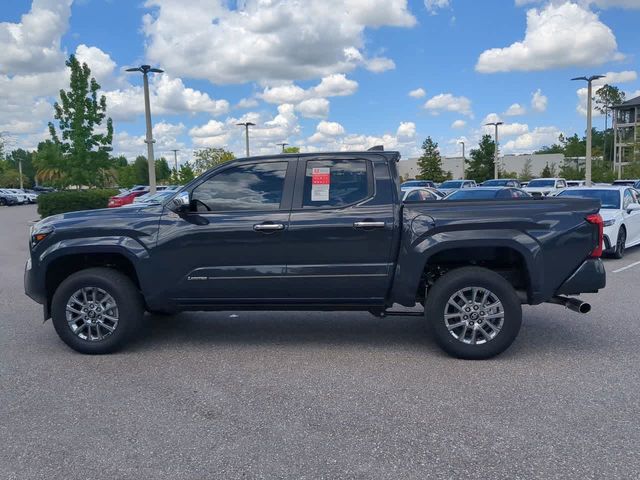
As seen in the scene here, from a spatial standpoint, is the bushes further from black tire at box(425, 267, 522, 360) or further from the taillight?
the taillight

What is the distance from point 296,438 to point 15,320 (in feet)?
16.3

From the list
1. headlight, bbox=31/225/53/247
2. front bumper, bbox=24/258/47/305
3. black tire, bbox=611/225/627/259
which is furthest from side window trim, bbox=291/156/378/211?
black tire, bbox=611/225/627/259

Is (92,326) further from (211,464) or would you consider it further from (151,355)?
(211,464)

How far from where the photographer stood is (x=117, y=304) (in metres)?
5.48

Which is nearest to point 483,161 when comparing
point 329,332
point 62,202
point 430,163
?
point 430,163

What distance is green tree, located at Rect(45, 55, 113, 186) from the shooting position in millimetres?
32188

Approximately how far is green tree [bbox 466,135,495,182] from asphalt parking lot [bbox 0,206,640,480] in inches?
2338

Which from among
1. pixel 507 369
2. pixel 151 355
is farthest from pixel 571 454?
pixel 151 355

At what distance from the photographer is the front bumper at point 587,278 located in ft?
17.1

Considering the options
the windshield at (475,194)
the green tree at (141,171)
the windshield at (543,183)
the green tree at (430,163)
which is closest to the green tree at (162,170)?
the green tree at (141,171)

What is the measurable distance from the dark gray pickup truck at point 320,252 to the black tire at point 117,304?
0.01m

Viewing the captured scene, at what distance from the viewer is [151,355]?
5.57 m

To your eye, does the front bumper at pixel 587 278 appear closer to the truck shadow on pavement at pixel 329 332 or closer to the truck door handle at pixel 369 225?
the truck shadow on pavement at pixel 329 332

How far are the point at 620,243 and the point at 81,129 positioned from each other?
95.1 feet
